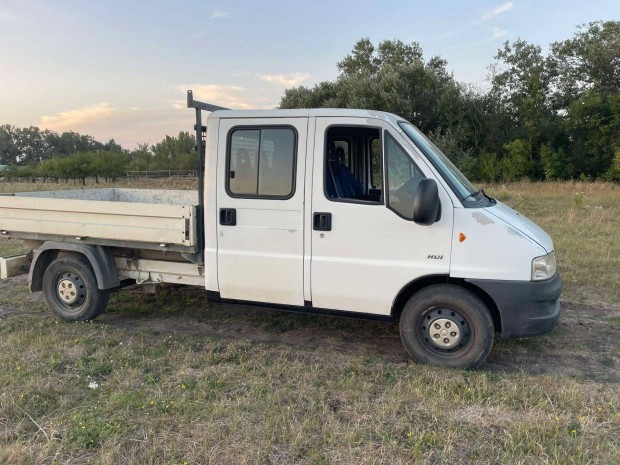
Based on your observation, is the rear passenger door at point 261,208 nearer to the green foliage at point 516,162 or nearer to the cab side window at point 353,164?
the cab side window at point 353,164

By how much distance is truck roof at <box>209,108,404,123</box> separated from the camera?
4605 millimetres

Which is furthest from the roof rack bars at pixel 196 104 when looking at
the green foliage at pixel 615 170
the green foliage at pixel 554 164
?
the green foliage at pixel 554 164

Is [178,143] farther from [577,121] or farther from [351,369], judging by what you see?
[351,369]

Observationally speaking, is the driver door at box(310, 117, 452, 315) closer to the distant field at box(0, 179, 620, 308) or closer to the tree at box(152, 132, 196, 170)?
the distant field at box(0, 179, 620, 308)

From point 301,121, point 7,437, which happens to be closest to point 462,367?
point 301,121

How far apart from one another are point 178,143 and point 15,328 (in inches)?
2161

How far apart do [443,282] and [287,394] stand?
176cm

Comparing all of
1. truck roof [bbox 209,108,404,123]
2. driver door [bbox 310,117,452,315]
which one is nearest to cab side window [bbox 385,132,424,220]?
driver door [bbox 310,117,452,315]

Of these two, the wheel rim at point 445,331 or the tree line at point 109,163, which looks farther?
the tree line at point 109,163

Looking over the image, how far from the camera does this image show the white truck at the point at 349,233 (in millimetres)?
4234

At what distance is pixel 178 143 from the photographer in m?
57.8

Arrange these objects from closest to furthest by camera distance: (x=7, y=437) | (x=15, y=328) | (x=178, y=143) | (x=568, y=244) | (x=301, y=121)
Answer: (x=7, y=437) < (x=301, y=121) < (x=15, y=328) < (x=568, y=244) < (x=178, y=143)

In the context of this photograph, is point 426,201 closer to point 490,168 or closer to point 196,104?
point 196,104

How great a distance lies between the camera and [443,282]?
4.48m
